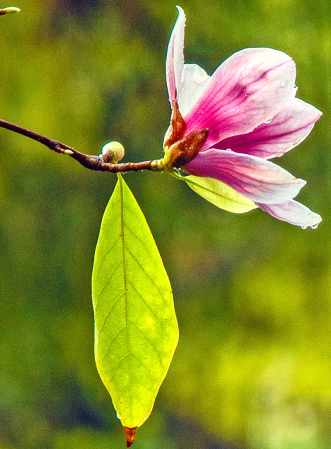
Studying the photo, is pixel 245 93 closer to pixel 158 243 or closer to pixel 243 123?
pixel 243 123

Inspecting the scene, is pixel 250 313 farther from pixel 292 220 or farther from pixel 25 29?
pixel 292 220

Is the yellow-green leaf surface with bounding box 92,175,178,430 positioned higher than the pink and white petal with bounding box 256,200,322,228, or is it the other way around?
the pink and white petal with bounding box 256,200,322,228

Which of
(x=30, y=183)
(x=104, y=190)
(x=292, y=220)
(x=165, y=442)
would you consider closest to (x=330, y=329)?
(x=165, y=442)

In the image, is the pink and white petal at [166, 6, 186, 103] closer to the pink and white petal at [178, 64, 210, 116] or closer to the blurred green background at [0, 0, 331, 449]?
the pink and white petal at [178, 64, 210, 116]

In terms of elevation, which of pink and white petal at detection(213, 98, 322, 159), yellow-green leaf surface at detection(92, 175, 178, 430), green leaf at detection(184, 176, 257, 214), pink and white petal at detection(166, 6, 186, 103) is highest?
pink and white petal at detection(166, 6, 186, 103)

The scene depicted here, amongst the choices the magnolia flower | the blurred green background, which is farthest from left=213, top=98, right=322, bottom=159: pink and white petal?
the blurred green background

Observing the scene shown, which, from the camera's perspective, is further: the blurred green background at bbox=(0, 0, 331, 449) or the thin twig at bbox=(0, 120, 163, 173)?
the blurred green background at bbox=(0, 0, 331, 449)

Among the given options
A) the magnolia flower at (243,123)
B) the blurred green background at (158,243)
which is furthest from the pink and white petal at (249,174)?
the blurred green background at (158,243)

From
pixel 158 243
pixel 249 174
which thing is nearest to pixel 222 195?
pixel 249 174
